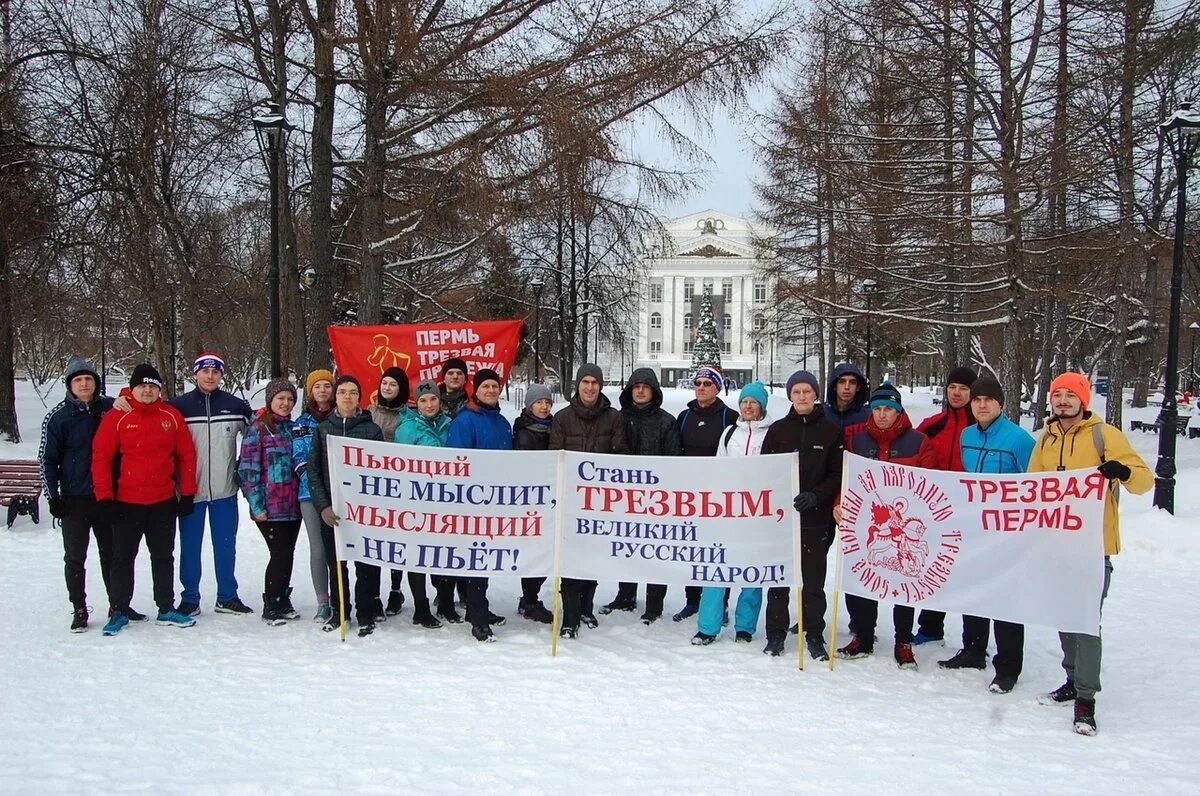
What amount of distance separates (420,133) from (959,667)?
30.0 ft

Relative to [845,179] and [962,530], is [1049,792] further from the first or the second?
[845,179]

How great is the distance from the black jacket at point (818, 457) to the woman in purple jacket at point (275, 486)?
3563mm

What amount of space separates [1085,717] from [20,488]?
35.3ft

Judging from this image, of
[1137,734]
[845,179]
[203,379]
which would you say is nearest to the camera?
[1137,734]

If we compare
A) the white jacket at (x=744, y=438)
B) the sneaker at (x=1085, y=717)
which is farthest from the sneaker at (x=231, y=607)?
the sneaker at (x=1085, y=717)

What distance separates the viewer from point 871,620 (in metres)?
5.89

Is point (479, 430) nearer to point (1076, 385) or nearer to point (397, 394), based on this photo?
point (397, 394)

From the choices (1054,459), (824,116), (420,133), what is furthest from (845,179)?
(1054,459)

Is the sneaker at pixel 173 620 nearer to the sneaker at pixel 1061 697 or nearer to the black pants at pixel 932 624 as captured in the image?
the black pants at pixel 932 624

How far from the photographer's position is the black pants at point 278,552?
Result: 6.38 meters

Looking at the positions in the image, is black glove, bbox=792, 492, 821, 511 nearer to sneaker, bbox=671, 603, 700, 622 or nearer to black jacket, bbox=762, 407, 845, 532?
black jacket, bbox=762, 407, 845, 532

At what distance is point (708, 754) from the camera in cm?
426

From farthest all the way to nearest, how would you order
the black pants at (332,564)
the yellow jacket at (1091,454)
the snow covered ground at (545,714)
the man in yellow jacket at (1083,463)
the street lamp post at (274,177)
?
→ the street lamp post at (274,177)
the black pants at (332,564)
the yellow jacket at (1091,454)
the man in yellow jacket at (1083,463)
the snow covered ground at (545,714)

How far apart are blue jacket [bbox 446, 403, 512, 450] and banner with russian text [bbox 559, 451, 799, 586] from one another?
69cm
